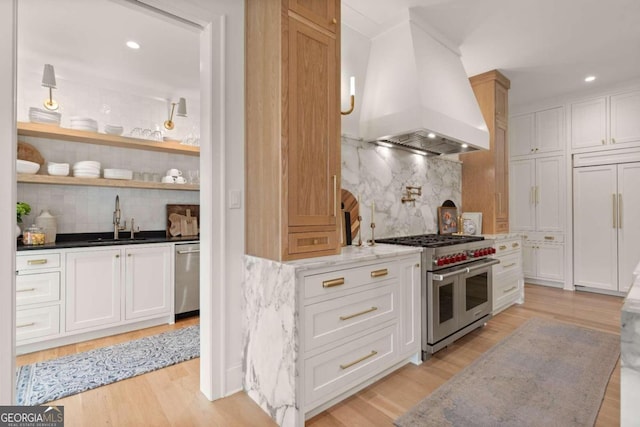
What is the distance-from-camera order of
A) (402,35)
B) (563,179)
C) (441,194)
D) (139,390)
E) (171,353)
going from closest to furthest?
(139,390), (171,353), (402,35), (441,194), (563,179)

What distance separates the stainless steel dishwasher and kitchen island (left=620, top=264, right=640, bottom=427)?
345 centimetres

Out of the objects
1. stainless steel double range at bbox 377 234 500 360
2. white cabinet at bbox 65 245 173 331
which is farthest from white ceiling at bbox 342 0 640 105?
white cabinet at bbox 65 245 173 331

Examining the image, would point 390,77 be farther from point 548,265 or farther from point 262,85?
point 548,265

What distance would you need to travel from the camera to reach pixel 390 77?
2855 mm

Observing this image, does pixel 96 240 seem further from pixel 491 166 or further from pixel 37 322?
pixel 491 166

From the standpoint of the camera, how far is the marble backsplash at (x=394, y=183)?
2.81m

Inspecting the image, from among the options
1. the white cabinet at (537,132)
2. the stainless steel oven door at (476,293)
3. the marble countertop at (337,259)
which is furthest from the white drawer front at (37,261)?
the white cabinet at (537,132)

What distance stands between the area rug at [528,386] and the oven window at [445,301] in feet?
1.26

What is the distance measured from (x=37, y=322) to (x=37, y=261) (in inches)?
20.5

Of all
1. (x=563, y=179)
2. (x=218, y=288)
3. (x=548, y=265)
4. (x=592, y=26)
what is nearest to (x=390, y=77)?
(x=592, y=26)

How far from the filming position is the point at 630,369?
0.70 metres

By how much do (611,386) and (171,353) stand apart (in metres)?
3.28

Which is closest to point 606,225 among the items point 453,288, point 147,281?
point 453,288

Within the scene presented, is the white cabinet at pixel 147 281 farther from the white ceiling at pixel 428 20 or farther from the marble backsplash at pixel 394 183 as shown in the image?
the marble backsplash at pixel 394 183
